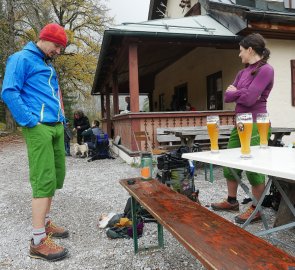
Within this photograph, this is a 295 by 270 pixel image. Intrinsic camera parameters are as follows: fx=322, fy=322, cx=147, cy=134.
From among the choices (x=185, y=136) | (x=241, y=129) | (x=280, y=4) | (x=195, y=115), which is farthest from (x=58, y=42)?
(x=280, y=4)

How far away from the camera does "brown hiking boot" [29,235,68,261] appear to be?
2.68 m

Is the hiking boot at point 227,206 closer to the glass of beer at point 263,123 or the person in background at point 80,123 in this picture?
the glass of beer at point 263,123

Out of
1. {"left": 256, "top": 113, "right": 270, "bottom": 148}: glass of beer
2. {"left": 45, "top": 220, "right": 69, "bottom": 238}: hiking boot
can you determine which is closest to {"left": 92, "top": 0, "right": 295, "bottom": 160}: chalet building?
{"left": 45, "top": 220, "right": 69, "bottom": 238}: hiking boot

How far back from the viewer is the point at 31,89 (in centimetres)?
270

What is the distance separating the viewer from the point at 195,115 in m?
8.26

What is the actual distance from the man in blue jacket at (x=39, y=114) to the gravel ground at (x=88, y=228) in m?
0.25

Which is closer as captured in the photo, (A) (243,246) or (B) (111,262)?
(A) (243,246)

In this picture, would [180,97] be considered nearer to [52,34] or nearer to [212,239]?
[52,34]

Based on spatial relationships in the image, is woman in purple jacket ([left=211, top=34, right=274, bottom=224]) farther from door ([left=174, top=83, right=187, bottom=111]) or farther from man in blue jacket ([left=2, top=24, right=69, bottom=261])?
door ([left=174, top=83, right=187, bottom=111])

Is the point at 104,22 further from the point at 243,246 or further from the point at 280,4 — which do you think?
the point at 243,246

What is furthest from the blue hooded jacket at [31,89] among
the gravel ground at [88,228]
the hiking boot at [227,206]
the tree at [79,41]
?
the tree at [79,41]

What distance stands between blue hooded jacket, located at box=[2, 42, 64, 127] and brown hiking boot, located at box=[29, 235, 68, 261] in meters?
1.02

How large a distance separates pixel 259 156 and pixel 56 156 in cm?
175

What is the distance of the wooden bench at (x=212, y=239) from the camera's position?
4.26 ft
